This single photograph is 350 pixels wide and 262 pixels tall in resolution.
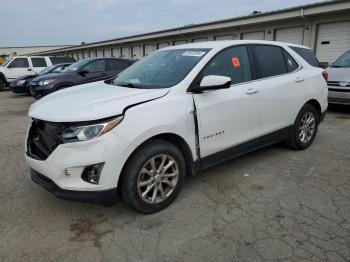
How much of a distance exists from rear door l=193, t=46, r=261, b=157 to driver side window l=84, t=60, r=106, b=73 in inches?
295

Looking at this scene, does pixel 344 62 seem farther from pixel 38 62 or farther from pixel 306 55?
pixel 38 62

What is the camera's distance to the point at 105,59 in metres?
11.2

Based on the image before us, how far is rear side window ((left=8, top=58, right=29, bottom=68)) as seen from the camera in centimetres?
1700

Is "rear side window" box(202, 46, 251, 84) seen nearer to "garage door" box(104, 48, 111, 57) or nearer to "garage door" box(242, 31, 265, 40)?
"garage door" box(242, 31, 265, 40)

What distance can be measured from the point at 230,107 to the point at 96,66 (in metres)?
8.02

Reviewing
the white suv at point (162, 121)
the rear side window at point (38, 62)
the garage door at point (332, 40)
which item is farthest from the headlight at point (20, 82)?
the garage door at point (332, 40)

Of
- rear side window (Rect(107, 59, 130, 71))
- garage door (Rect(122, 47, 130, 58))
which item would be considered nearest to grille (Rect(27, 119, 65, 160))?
rear side window (Rect(107, 59, 130, 71))

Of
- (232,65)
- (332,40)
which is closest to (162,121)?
(232,65)

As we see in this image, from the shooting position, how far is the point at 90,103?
10.5ft

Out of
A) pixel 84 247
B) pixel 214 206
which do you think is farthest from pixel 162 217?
pixel 84 247

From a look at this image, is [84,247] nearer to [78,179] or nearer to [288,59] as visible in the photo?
[78,179]

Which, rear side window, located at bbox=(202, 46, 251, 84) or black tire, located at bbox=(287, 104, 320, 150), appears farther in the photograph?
black tire, located at bbox=(287, 104, 320, 150)

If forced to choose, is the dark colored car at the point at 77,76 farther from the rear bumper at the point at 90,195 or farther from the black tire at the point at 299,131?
the rear bumper at the point at 90,195

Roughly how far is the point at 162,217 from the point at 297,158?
2.61 m
